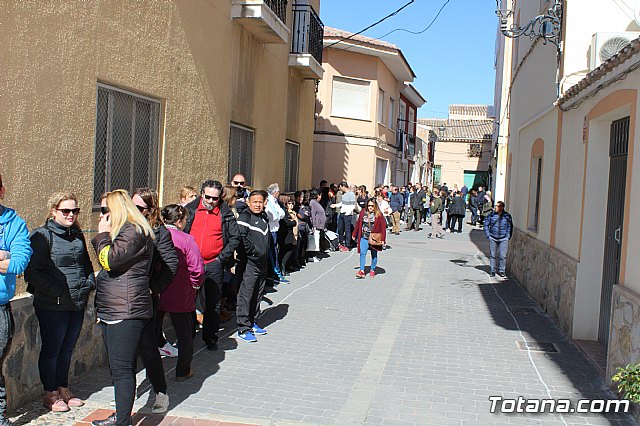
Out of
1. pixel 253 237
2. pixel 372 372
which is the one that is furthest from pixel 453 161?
pixel 372 372

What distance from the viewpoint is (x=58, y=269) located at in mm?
5020

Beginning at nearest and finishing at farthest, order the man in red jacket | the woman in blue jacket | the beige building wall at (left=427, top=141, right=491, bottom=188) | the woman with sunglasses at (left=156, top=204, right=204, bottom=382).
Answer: the woman in blue jacket → the woman with sunglasses at (left=156, top=204, right=204, bottom=382) → the man in red jacket → the beige building wall at (left=427, top=141, right=491, bottom=188)

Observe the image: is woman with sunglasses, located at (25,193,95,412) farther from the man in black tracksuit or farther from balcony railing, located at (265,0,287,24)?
balcony railing, located at (265,0,287,24)

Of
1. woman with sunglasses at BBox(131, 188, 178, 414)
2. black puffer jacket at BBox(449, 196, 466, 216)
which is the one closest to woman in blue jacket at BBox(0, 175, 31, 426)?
woman with sunglasses at BBox(131, 188, 178, 414)

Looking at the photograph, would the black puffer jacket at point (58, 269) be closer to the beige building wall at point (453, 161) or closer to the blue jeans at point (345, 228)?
the blue jeans at point (345, 228)

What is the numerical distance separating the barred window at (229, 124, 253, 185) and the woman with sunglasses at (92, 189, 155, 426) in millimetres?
6387

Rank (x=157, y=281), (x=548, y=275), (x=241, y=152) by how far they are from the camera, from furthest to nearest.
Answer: (x=241, y=152) < (x=548, y=275) < (x=157, y=281)

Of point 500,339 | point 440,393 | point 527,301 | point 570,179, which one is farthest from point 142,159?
point 527,301

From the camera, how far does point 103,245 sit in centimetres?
456

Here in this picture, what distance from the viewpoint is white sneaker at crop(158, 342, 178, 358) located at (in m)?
6.91

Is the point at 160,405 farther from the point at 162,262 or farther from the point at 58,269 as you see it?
the point at 58,269

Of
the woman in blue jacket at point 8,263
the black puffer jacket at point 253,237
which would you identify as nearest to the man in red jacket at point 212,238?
the black puffer jacket at point 253,237

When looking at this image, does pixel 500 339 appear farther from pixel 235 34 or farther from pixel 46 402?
pixel 235 34

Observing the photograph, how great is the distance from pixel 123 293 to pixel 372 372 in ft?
9.85
